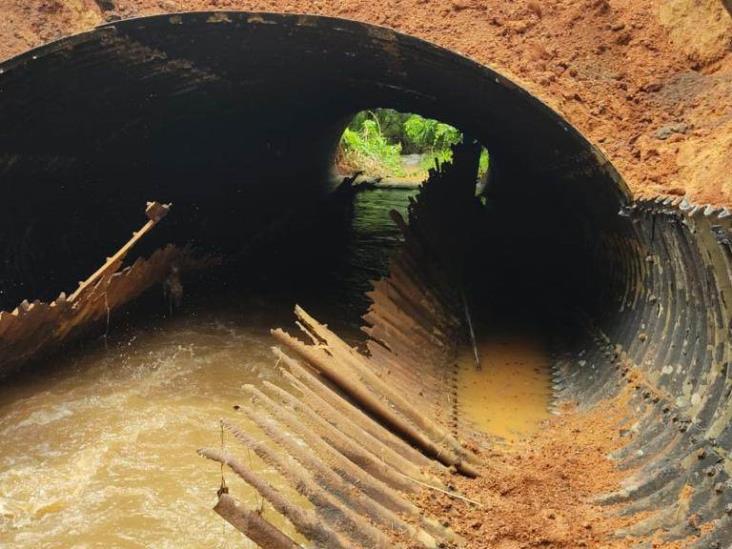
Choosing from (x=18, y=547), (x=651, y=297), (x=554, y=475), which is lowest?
(x=18, y=547)

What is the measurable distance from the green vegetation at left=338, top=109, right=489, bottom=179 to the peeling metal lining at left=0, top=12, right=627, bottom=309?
9.99 m

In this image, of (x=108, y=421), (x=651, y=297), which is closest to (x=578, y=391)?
(x=651, y=297)

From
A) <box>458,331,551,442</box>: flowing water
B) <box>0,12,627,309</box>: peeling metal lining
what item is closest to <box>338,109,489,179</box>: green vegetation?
<box>0,12,627,309</box>: peeling metal lining

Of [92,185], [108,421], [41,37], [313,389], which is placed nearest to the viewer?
[313,389]

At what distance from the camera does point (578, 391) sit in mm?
5949

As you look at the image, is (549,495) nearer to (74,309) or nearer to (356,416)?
(356,416)

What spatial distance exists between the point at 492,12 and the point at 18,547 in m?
5.84

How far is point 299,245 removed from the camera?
458 inches

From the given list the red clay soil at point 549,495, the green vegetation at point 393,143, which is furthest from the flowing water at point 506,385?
the green vegetation at point 393,143

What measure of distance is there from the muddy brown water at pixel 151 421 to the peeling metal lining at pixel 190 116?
53.8 inches

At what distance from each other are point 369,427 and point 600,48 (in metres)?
4.34

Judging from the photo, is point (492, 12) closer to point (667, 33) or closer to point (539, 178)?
point (667, 33)

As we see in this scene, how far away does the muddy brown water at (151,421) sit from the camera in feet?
14.1

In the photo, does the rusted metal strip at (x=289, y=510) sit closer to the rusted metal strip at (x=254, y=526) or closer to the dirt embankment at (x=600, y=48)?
the rusted metal strip at (x=254, y=526)
